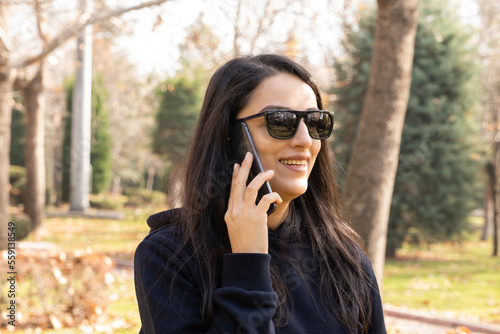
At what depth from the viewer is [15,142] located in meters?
22.3

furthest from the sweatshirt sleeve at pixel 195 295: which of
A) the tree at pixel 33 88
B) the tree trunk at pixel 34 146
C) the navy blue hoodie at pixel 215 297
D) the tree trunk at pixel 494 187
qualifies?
the tree trunk at pixel 494 187

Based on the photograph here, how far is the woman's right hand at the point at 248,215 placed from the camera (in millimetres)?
1780

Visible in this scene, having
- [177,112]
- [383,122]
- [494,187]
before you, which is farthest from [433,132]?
[177,112]

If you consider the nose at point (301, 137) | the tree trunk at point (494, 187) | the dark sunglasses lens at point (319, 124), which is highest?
the dark sunglasses lens at point (319, 124)

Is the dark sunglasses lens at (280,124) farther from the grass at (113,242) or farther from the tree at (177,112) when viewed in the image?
the tree at (177,112)

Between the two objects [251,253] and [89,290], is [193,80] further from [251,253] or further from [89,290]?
[251,253]

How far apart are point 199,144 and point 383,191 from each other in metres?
3.34

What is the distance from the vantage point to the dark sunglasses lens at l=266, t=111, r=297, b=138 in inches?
77.2

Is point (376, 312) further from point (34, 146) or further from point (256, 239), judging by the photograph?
point (34, 146)

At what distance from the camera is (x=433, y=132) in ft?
38.3

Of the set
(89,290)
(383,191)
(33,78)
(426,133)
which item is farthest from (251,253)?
(33,78)

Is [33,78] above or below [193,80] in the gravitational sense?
below

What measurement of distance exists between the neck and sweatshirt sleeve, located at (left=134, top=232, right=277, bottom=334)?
0.40m

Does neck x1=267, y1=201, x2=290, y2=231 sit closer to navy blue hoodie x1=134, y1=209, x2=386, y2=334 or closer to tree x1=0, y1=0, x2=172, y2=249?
navy blue hoodie x1=134, y1=209, x2=386, y2=334
